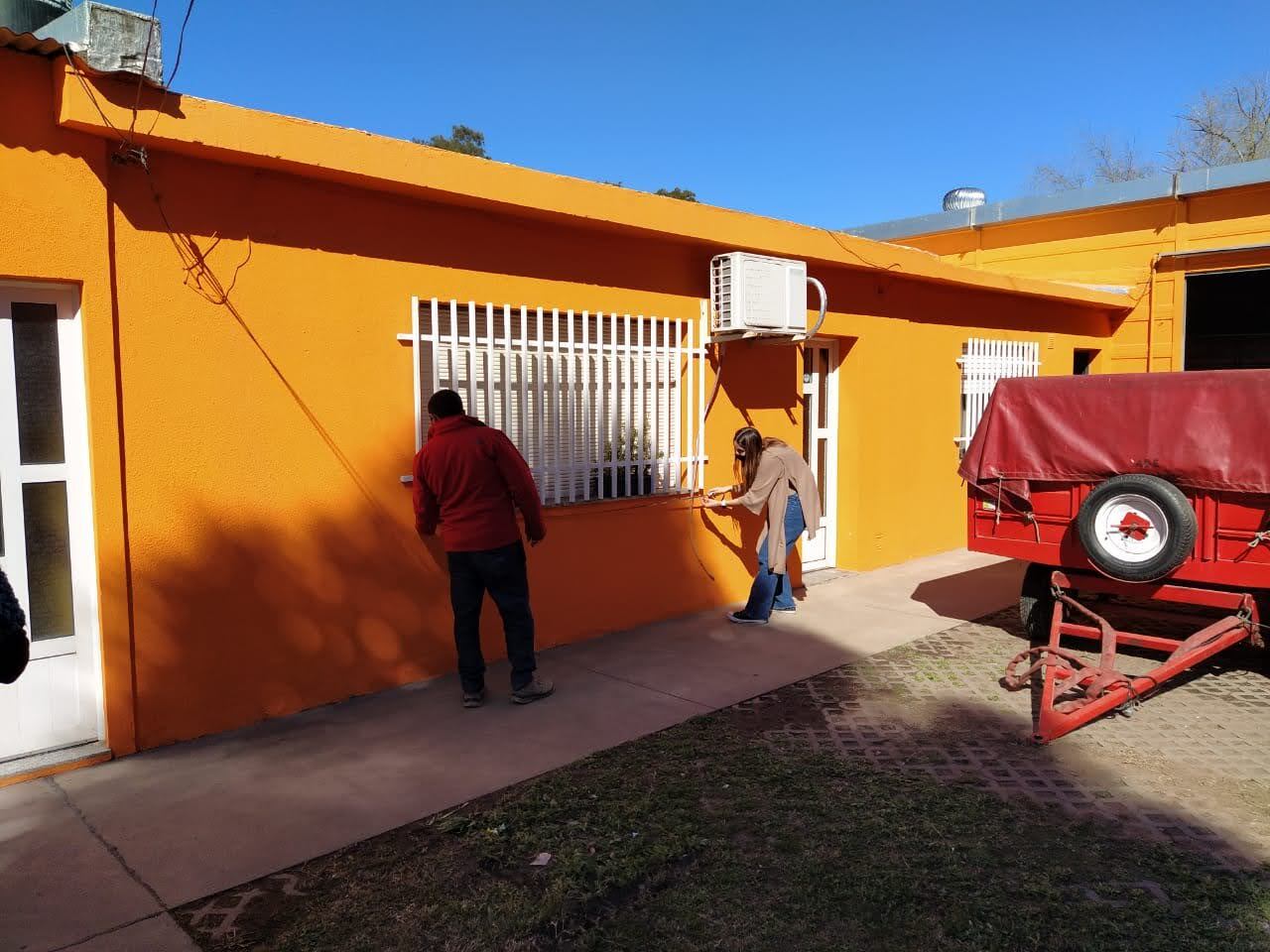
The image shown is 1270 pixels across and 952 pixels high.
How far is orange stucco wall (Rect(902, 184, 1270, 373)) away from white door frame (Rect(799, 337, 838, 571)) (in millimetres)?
5703

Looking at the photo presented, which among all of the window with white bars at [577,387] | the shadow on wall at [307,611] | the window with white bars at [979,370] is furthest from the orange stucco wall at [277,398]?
the window with white bars at [979,370]

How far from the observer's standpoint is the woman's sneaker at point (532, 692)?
5.30 meters

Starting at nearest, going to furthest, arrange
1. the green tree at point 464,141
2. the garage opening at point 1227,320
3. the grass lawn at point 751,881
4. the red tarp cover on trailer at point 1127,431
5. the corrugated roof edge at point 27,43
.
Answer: the grass lawn at point 751,881, the corrugated roof edge at point 27,43, the red tarp cover on trailer at point 1127,431, the garage opening at point 1227,320, the green tree at point 464,141

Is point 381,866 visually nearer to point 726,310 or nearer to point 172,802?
point 172,802

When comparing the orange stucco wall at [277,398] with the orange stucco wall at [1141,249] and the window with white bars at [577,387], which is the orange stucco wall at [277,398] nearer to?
the window with white bars at [577,387]

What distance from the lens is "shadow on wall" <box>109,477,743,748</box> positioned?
4.67m

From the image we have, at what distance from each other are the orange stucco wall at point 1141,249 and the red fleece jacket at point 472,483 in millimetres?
10149

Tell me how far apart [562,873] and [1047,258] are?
1226 centimetres

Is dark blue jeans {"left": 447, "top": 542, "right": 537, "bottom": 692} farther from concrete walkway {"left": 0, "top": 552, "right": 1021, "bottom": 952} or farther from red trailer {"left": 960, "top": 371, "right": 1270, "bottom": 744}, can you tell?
red trailer {"left": 960, "top": 371, "right": 1270, "bottom": 744}

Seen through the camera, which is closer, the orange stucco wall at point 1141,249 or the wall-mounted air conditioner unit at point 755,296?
the wall-mounted air conditioner unit at point 755,296

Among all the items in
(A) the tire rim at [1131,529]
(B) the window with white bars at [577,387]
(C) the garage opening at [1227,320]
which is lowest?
(A) the tire rim at [1131,529]

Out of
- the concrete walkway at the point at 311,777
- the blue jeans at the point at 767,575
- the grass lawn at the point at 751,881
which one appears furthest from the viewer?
the blue jeans at the point at 767,575

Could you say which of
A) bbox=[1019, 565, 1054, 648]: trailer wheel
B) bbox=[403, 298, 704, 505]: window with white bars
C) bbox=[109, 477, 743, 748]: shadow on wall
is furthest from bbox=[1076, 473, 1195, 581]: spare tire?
bbox=[109, 477, 743, 748]: shadow on wall

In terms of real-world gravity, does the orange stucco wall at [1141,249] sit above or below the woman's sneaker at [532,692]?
above
